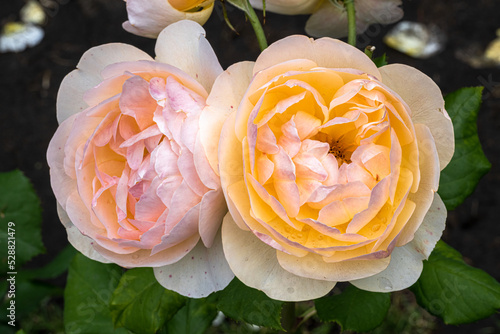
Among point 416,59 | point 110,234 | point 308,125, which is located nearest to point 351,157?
point 308,125

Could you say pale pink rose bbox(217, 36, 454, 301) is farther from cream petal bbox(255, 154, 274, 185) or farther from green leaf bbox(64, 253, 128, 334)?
green leaf bbox(64, 253, 128, 334)

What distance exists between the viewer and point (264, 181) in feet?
1.84

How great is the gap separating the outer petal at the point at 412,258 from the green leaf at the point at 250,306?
0.57 feet

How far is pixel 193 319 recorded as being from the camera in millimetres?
1063

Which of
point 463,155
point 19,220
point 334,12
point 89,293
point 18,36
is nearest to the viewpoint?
point 334,12

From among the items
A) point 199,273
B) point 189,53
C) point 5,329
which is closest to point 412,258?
point 199,273

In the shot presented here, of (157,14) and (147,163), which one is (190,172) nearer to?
(147,163)

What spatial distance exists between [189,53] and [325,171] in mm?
221

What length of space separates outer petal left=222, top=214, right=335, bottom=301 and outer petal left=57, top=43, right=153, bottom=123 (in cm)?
25

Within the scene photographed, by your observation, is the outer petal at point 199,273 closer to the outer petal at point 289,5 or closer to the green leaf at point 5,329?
the outer petal at point 289,5

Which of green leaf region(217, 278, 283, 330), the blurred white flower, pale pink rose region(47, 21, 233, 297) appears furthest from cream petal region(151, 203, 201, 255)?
the blurred white flower

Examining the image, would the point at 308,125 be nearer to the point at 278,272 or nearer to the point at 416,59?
the point at 278,272

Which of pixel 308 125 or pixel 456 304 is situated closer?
pixel 308 125

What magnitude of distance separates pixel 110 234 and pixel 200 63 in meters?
0.23
